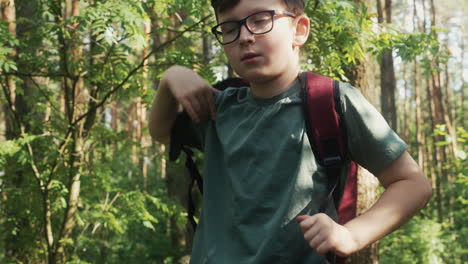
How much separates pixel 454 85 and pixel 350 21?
4315 centimetres

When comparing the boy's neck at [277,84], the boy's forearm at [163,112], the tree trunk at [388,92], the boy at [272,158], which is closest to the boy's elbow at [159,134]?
the boy's forearm at [163,112]

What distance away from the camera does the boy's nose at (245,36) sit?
1.42m

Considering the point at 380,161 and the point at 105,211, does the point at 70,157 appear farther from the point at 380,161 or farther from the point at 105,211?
the point at 380,161

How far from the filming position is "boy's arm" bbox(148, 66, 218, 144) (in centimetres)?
163

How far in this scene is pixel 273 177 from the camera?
1.38m

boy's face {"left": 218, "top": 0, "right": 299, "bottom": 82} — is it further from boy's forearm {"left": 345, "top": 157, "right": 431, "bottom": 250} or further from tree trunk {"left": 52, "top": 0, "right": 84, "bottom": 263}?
tree trunk {"left": 52, "top": 0, "right": 84, "bottom": 263}

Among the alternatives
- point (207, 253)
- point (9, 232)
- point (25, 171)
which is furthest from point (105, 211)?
point (207, 253)

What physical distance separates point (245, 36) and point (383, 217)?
2.20ft

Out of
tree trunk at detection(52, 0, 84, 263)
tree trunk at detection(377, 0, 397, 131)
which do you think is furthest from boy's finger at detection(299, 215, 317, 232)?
tree trunk at detection(377, 0, 397, 131)

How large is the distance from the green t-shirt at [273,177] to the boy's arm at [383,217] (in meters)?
0.05

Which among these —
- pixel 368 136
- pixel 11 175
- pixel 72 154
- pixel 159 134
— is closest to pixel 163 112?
pixel 159 134

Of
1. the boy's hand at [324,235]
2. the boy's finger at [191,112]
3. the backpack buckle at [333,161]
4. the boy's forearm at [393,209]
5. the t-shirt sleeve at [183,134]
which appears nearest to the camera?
the boy's hand at [324,235]

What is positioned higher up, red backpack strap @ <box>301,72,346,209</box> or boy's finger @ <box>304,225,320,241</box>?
red backpack strap @ <box>301,72,346,209</box>

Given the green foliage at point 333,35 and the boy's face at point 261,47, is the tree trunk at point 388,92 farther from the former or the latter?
the boy's face at point 261,47
